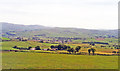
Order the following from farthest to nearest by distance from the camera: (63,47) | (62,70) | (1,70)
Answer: (63,47) < (62,70) < (1,70)

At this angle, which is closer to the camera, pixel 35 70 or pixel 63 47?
pixel 35 70

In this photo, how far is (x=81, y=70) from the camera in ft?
186

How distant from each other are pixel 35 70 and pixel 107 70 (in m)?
24.0

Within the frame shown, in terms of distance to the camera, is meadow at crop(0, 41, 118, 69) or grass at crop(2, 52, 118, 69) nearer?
grass at crop(2, 52, 118, 69)

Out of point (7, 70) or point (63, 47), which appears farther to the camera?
point (63, 47)

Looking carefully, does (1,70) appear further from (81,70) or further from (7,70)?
(81,70)

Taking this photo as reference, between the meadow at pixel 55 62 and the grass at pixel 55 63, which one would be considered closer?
the grass at pixel 55 63

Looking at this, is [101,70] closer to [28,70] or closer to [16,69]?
[28,70]

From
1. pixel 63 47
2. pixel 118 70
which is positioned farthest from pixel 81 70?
pixel 63 47

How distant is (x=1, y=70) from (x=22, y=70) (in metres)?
6.19

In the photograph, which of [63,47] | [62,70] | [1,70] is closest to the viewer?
[1,70]

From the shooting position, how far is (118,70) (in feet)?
185

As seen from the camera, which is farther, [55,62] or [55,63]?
[55,62]

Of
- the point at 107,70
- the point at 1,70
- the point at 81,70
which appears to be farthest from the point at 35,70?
the point at 107,70
